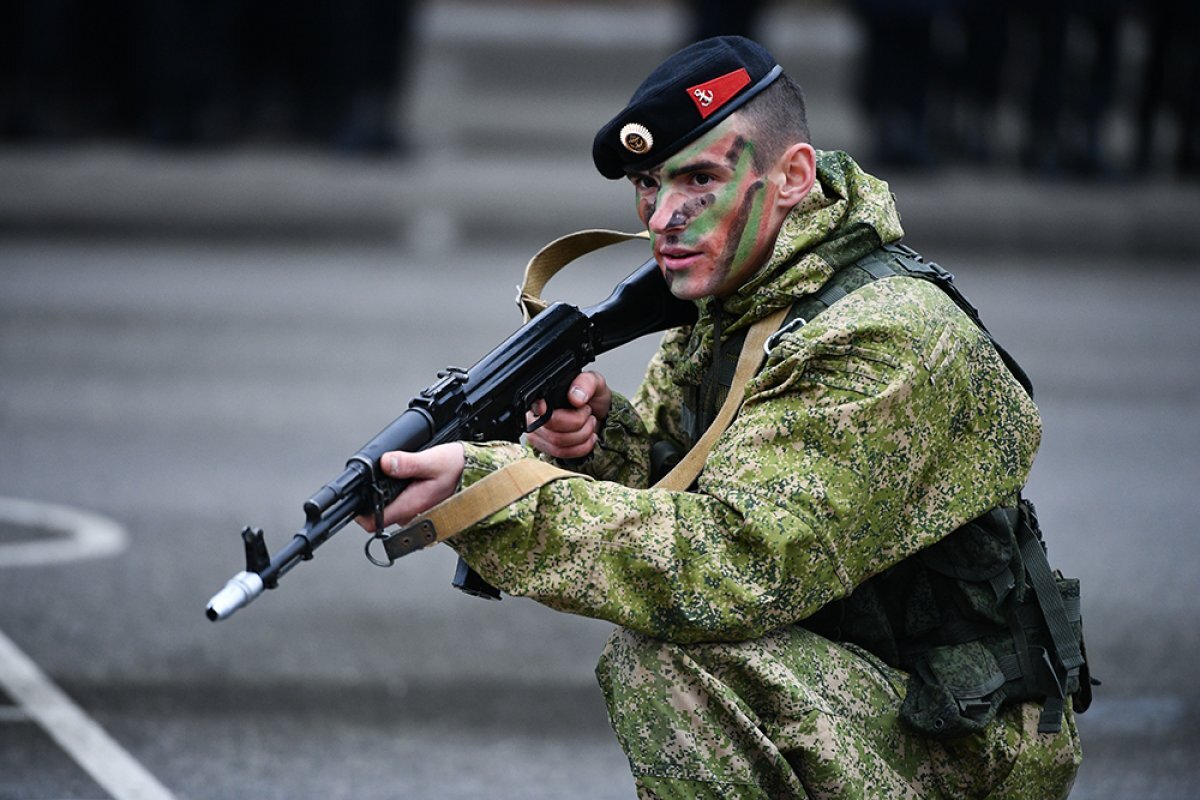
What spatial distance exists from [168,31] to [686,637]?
45.2ft

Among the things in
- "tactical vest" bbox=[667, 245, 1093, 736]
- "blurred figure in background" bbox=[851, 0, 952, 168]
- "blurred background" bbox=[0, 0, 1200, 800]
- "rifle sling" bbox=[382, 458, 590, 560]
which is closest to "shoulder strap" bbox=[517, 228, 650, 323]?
"tactical vest" bbox=[667, 245, 1093, 736]

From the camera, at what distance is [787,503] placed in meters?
2.88

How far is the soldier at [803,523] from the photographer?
9.48ft

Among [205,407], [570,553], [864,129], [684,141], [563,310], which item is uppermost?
[684,141]

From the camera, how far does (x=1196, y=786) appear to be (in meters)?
4.40

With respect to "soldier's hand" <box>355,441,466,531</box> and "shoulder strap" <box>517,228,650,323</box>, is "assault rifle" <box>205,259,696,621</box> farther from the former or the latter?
"shoulder strap" <box>517,228,650,323</box>

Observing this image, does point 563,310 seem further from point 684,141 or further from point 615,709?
point 615,709

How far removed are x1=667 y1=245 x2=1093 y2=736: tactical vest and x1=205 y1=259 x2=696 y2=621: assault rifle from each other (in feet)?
1.38

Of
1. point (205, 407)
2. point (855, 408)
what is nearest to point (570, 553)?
point (855, 408)

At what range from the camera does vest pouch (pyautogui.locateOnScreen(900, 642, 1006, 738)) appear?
3059 millimetres

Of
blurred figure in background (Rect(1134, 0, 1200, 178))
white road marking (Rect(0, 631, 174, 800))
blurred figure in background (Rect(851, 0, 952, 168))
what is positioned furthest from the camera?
blurred figure in background (Rect(851, 0, 952, 168))

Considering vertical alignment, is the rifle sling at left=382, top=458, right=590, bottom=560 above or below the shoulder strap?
below

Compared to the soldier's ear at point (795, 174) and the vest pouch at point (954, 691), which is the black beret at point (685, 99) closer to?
the soldier's ear at point (795, 174)

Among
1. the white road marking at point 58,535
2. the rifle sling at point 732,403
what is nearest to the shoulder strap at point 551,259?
the rifle sling at point 732,403
